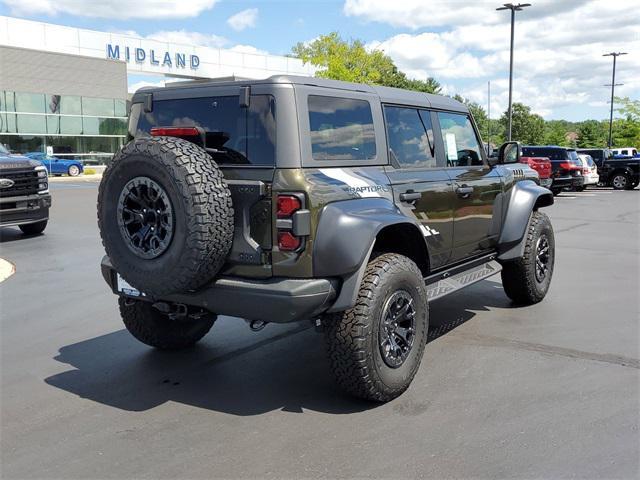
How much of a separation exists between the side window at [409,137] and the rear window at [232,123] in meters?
1.13

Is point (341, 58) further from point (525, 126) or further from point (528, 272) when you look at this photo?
point (525, 126)

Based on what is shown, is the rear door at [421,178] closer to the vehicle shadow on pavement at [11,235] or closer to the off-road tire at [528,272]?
the off-road tire at [528,272]

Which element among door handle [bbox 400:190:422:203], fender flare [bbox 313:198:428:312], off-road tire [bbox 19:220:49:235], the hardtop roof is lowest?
off-road tire [bbox 19:220:49:235]

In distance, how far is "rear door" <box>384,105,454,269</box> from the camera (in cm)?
451

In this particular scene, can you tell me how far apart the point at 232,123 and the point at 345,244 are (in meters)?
1.07

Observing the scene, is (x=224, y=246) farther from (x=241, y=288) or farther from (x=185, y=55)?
(x=185, y=55)

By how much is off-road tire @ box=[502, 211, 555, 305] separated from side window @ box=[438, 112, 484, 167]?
96 cm

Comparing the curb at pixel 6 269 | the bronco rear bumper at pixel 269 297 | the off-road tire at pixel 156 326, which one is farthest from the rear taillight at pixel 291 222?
the curb at pixel 6 269

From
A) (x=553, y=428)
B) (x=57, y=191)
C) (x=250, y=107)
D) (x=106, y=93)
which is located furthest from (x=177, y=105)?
(x=106, y=93)

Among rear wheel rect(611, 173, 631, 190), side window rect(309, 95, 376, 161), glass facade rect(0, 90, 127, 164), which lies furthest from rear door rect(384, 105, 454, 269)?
glass facade rect(0, 90, 127, 164)

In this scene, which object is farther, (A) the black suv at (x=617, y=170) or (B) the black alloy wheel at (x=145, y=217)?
(A) the black suv at (x=617, y=170)

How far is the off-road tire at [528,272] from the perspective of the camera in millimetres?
6117

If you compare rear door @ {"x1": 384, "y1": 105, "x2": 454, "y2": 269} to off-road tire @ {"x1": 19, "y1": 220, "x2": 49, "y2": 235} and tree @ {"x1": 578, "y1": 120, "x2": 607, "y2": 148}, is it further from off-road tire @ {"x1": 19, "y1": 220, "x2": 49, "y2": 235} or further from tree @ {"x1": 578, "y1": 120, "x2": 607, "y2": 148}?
tree @ {"x1": 578, "y1": 120, "x2": 607, "y2": 148}

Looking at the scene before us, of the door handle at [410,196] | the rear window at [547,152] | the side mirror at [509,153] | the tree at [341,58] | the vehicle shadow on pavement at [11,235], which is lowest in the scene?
the vehicle shadow on pavement at [11,235]
